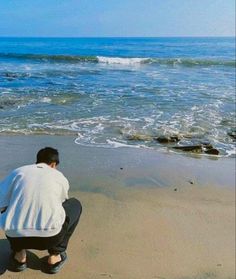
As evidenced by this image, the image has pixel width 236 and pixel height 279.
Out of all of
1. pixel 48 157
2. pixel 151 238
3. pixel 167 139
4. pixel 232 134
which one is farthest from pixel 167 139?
pixel 48 157

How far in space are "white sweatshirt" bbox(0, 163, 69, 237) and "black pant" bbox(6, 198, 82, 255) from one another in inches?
2.9

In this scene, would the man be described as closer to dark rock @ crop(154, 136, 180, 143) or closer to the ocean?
the ocean

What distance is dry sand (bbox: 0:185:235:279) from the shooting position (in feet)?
11.5

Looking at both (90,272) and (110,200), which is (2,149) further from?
(90,272)

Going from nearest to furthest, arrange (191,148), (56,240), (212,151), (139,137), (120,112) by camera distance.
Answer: (56,240), (212,151), (191,148), (139,137), (120,112)

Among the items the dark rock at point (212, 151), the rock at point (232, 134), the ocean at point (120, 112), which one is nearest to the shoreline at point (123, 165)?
the dark rock at point (212, 151)

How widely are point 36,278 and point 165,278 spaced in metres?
1.06

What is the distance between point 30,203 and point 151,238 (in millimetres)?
1438

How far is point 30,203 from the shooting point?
313 centimetres

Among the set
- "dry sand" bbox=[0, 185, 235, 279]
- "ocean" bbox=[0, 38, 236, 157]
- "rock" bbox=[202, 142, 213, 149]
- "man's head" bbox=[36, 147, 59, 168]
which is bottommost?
"dry sand" bbox=[0, 185, 235, 279]

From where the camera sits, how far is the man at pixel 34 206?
10.3 ft

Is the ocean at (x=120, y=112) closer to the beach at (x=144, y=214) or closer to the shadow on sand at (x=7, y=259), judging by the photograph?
the beach at (x=144, y=214)

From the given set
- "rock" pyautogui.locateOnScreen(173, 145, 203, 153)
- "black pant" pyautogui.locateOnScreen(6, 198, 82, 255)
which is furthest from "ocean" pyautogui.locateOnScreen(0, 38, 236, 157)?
"black pant" pyautogui.locateOnScreen(6, 198, 82, 255)

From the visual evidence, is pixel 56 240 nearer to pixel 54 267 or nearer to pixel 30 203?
pixel 54 267
